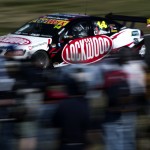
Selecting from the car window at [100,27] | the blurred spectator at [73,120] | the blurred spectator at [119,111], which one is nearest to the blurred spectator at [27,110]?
the blurred spectator at [73,120]

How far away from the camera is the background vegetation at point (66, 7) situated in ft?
85.3

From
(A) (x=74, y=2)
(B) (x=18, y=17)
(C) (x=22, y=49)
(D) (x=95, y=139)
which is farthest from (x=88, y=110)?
(A) (x=74, y=2)

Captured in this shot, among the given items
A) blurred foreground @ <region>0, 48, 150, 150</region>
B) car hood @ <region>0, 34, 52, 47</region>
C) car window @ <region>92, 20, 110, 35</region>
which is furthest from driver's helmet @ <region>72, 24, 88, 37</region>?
blurred foreground @ <region>0, 48, 150, 150</region>

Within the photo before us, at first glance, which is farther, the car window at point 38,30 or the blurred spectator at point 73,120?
the car window at point 38,30

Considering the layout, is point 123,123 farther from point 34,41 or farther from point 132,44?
point 132,44

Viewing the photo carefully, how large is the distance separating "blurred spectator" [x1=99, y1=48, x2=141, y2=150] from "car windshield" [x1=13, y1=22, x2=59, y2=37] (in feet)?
23.2

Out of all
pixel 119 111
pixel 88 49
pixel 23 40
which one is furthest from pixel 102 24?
pixel 119 111

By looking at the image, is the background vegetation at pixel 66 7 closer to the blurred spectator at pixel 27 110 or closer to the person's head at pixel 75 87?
the blurred spectator at pixel 27 110

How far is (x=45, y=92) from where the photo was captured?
7.32 metres

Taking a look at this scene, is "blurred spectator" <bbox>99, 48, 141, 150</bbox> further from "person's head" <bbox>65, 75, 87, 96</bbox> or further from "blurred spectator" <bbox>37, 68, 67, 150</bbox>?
"blurred spectator" <bbox>37, 68, 67, 150</bbox>

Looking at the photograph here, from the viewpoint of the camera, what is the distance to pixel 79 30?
1508cm

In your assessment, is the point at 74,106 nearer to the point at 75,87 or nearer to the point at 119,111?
the point at 75,87

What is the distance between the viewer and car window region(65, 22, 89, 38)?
584 inches

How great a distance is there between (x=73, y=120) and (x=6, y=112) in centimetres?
91
